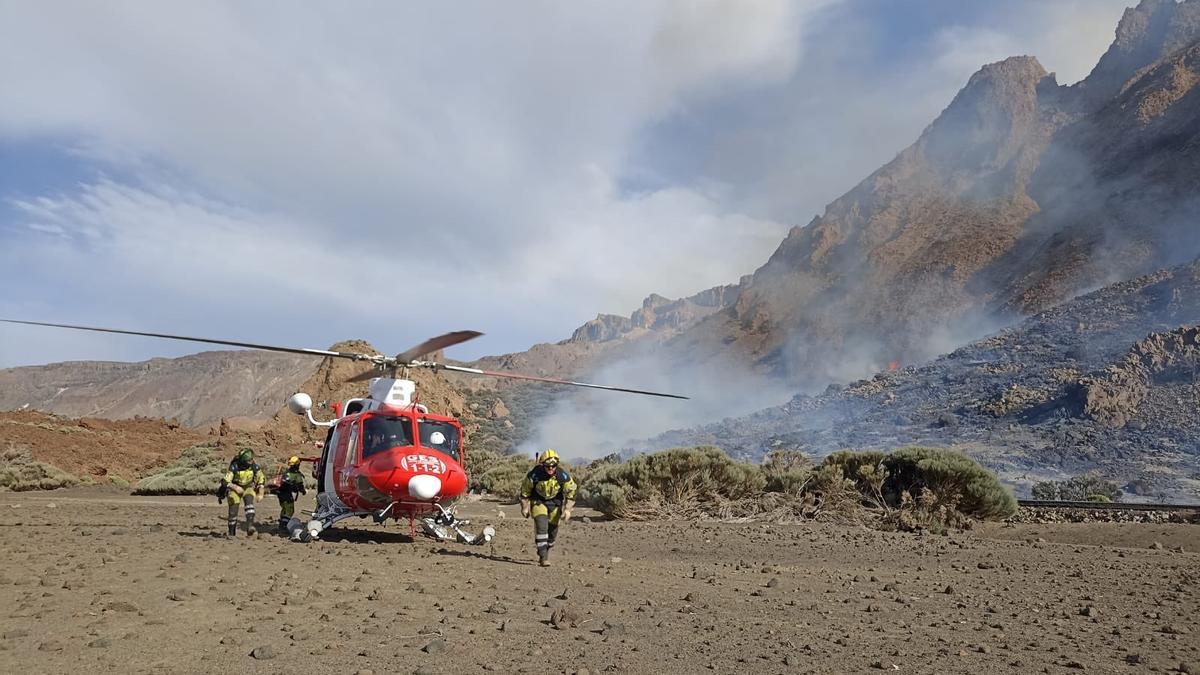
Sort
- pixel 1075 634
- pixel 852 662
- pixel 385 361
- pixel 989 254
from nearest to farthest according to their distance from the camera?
pixel 852 662 < pixel 1075 634 < pixel 385 361 < pixel 989 254

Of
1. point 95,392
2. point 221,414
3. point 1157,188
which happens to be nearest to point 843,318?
point 1157,188

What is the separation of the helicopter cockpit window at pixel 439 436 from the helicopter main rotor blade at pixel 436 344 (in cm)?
106

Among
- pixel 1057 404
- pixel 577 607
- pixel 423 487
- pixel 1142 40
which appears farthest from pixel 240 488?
pixel 1142 40

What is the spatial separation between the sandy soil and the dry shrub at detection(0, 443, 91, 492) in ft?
74.5

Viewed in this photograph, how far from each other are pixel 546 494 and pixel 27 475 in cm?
3221

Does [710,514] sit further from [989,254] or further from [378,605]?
[989,254]

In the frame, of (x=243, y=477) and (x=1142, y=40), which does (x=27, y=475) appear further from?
(x=1142, y=40)

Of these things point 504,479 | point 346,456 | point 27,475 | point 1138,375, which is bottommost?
point 346,456

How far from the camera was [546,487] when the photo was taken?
37.2ft

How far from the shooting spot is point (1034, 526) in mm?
18781

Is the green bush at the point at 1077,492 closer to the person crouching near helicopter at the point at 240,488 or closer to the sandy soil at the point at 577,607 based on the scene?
the sandy soil at the point at 577,607

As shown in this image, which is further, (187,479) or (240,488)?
(187,479)

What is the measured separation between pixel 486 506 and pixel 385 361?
1461 centimetres

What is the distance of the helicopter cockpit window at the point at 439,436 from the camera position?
1298 centimetres
